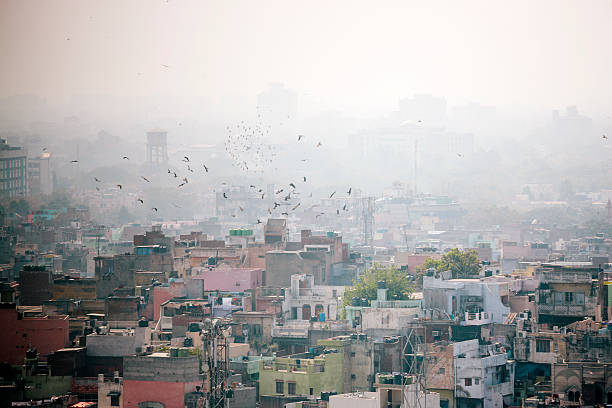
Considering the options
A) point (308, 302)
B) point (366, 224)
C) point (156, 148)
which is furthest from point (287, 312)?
point (156, 148)

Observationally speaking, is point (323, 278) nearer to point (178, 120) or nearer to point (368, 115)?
point (178, 120)

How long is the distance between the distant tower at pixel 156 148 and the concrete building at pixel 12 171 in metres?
28.1

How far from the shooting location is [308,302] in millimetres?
36344

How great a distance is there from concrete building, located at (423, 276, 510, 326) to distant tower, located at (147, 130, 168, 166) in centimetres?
8531

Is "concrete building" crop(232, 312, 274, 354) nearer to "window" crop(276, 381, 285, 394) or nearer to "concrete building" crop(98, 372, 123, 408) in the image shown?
"window" crop(276, 381, 285, 394)

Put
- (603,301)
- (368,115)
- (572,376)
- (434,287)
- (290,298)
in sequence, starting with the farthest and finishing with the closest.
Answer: (368,115)
(290,298)
(434,287)
(603,301)
(572,376)

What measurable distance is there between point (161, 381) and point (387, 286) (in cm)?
1098

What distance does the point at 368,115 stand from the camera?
171875mm

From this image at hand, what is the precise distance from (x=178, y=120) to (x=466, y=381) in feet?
373

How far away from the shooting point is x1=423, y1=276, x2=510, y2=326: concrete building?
32528mm

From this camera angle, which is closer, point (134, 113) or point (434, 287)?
point (434, 287)

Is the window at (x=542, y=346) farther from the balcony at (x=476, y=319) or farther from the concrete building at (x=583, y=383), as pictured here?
the concrete building at (x=583, y=383)

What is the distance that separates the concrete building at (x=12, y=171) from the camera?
8444 cm

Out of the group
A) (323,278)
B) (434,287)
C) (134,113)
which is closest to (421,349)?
(434,287)
